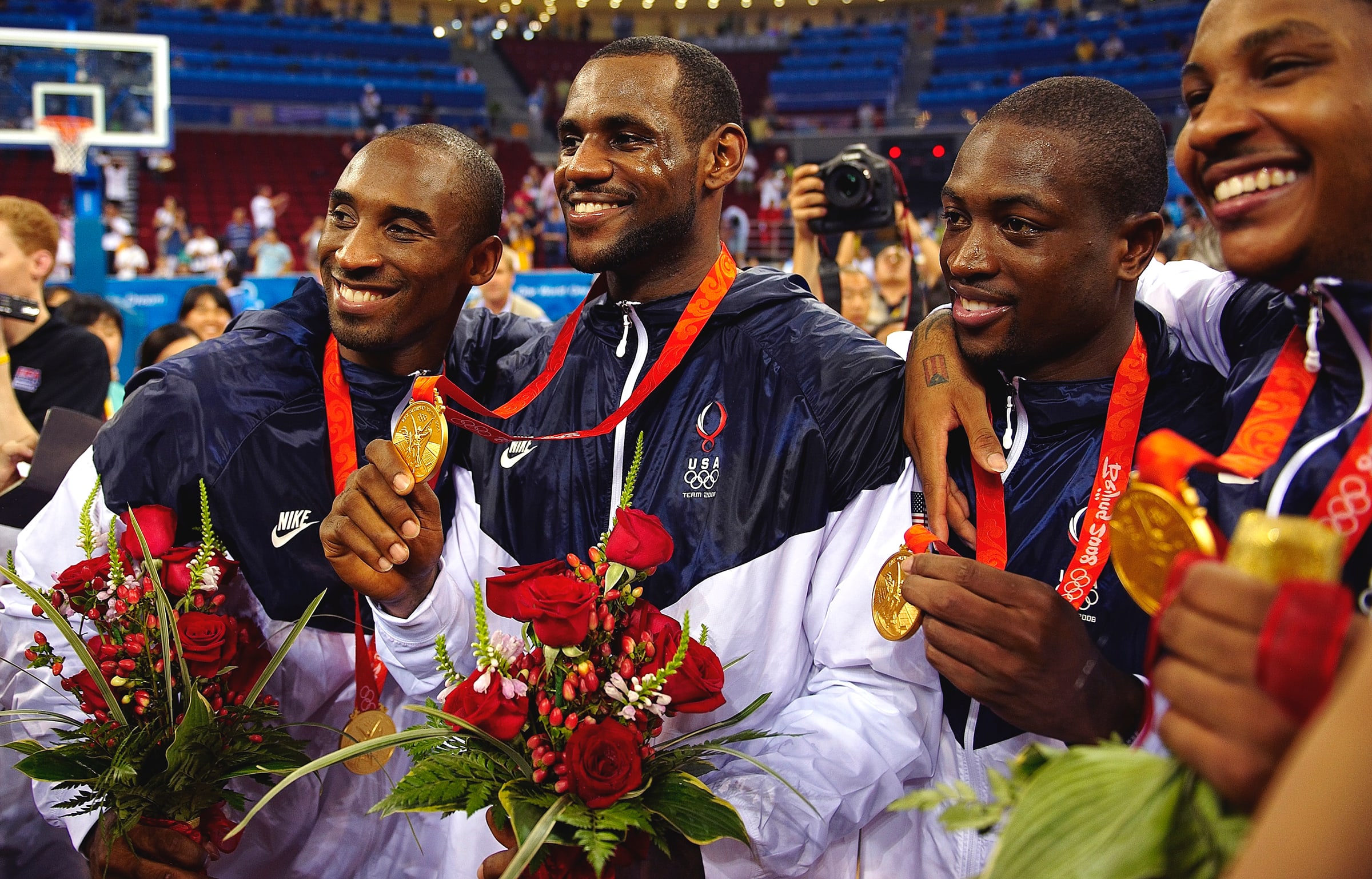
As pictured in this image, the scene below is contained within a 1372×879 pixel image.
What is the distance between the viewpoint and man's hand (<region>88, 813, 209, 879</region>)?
1820 mm

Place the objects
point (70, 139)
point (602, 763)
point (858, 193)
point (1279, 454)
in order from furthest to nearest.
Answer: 1. point (70, 139)
2. point (858, 193)
3. point (602, 763)
4. point (1279, 454)

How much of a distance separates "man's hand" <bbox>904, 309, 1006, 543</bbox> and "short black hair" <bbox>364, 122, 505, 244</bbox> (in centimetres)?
107

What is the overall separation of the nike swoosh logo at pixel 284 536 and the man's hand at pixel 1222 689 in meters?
1.78

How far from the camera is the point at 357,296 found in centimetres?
228

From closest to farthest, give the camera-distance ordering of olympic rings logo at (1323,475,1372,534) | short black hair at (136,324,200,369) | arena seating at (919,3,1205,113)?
1. olympic rings logo at (1323,475,1372,534)
2. short black hair at (136,324,200,369)
3. arena seating at (919,3,1205,113)

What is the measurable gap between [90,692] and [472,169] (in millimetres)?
1341

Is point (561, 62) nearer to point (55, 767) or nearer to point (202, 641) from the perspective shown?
point (202, 641)

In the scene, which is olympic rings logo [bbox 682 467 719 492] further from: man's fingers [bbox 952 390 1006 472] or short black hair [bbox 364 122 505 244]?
short black hair [bbox 364 122 505 244]

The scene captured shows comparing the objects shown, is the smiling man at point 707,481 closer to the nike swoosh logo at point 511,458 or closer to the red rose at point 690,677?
the nike swoosh logo at point 511,458

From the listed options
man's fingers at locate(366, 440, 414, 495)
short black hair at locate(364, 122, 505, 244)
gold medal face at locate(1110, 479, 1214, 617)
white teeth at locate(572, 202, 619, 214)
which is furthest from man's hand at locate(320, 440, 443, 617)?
gold medal face at locate(1110, 479, 1214, 617)

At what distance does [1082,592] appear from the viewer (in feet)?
A: 5.57

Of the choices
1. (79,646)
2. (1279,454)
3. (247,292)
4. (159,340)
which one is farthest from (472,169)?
(247,292)

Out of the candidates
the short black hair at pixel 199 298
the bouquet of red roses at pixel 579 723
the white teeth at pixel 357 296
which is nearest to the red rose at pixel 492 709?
the bouquet of red roses at pixel 579 723

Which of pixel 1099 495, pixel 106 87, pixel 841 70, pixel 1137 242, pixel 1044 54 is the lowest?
A: pixel 1099 495
